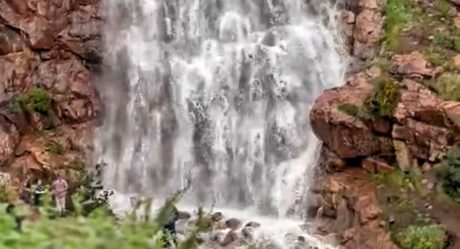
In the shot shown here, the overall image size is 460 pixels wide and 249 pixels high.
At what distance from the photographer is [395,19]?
1475 centimetres

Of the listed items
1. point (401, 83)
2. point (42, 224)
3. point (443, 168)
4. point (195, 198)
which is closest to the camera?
point (42, 224)

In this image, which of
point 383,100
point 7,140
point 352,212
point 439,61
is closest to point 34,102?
point 7,140

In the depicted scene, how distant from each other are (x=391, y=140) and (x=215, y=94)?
3705 mm

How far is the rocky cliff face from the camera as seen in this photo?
1442 cm

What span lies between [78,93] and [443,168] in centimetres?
679

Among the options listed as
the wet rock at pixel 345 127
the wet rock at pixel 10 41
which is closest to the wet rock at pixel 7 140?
the wet rock at pixel 10 41

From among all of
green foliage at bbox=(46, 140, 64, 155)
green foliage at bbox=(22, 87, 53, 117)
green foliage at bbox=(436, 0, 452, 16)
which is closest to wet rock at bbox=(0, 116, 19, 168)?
green foliage at bbox=(22, 87, 53, 117)

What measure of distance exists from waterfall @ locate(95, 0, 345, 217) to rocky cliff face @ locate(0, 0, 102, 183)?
0.42m

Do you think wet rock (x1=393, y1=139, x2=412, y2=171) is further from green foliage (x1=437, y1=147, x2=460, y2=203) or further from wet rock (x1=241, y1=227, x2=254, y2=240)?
wet rock (x1=241, y1=227, x2=254, y2=240)

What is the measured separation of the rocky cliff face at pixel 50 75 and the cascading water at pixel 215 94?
1.48 feet

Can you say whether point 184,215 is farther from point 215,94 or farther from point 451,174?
point 451,174

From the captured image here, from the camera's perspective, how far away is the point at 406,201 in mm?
12109

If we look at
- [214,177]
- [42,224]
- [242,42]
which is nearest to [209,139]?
[214,177]

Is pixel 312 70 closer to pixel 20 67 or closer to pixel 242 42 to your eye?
pixel 242 42
